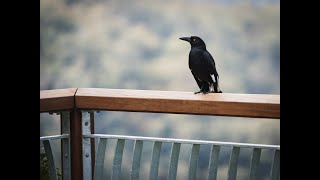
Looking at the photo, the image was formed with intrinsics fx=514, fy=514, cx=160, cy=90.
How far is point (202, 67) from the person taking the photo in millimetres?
2238

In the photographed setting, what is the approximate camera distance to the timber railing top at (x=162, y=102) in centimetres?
212

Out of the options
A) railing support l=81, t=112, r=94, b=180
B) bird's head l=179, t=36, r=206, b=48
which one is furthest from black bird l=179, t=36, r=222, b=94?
railing support l=81, t=112, r=94, b=180

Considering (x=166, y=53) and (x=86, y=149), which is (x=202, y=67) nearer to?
(x=166, y=53)

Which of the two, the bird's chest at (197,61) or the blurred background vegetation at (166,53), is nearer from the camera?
the blurred background vegetation at (166,53)

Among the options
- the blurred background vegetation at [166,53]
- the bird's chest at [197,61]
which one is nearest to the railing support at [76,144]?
the blurred background vegetation at [166,53]

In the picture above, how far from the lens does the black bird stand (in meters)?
2.18

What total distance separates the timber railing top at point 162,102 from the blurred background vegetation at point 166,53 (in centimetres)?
3

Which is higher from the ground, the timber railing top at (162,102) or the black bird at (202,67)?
the black bird at (202,67)

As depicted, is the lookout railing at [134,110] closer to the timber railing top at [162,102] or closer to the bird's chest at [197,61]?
the timber railing top at [162,102]

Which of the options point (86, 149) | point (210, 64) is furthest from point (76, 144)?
point (210, 64)

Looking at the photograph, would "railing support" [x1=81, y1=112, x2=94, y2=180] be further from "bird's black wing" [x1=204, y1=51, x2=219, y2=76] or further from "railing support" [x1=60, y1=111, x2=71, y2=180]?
"bird's black wing" [x1=204, y1=51, x2=219, y2=76]

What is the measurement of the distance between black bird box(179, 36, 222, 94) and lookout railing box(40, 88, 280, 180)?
0.05 meters
